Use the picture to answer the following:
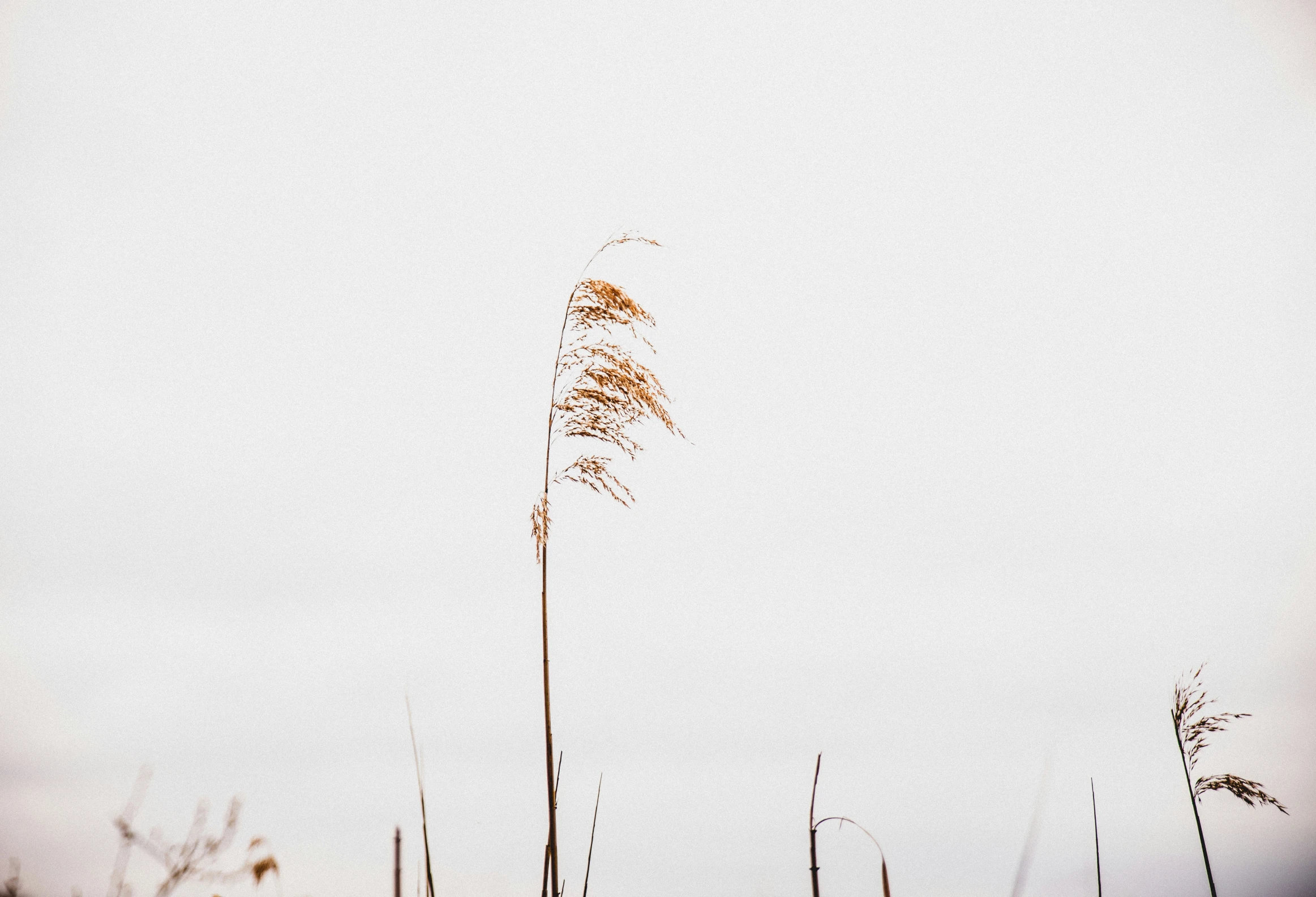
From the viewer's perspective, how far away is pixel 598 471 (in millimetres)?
2723

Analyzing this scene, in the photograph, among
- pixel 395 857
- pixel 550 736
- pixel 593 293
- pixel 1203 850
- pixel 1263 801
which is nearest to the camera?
pixel 395 857

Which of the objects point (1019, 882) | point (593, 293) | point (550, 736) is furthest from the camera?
point (593, 293)

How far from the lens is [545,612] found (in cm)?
236

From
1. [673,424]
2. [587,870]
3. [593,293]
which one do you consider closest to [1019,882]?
[587,870]

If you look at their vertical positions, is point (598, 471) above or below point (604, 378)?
below

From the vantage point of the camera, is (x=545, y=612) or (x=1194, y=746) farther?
Answer: (x=1194, y=746)

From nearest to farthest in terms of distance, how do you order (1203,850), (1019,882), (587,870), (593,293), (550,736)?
1. (1019,882)
2. (550,736)
3. (587,870)
4. (593,293)
5. (1203,850)

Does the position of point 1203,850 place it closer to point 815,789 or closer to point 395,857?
point 815,789

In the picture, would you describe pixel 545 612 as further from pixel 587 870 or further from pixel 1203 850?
pixel 1203 850

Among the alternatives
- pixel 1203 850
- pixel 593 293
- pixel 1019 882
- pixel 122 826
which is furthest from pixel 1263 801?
pixel 122 826

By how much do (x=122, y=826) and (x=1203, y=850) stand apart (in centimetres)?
398

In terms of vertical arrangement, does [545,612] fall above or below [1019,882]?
above

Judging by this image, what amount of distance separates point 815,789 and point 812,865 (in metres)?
0.20

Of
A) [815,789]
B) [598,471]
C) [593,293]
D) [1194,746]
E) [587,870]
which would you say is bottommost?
[587,870]
